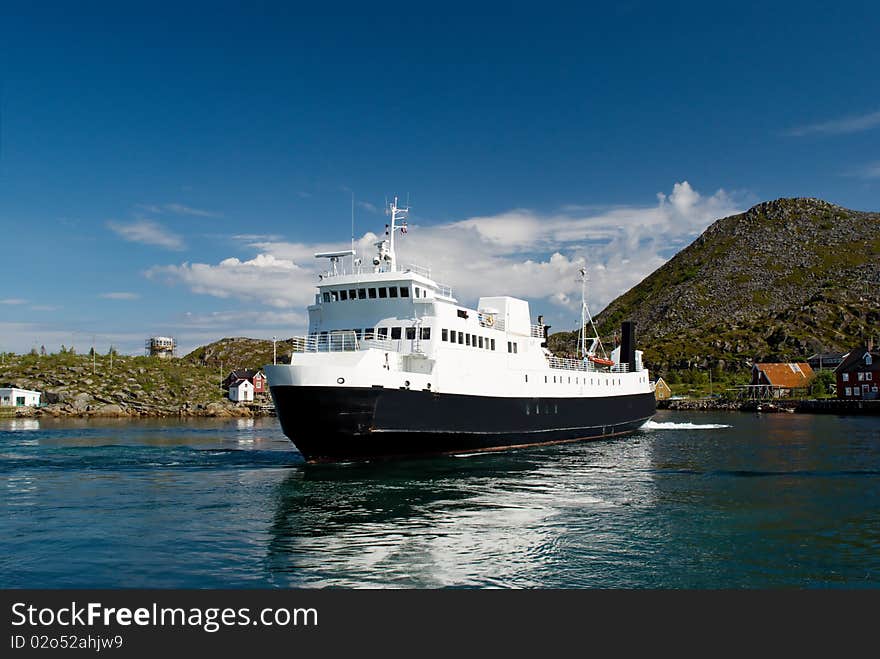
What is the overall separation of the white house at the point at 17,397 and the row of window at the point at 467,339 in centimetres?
6483

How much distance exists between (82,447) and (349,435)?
2040 cm

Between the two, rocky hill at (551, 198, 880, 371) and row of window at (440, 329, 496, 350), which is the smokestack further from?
rocky hill at (551, 198, 880, 371)

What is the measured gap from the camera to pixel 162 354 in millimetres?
126188

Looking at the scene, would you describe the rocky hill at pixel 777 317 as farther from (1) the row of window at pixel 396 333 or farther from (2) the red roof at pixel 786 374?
(1) the row of window at pixel 396 333

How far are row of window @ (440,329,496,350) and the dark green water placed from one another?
5490 mm

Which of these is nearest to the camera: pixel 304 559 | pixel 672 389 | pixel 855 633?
pixel 855 633

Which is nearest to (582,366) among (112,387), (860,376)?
(860,376)

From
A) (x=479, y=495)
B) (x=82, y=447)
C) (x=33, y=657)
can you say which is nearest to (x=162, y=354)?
(x=82, y=447)

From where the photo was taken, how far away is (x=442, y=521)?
18062 millimetres

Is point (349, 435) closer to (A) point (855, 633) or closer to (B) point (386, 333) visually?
(B) point (386, 333)

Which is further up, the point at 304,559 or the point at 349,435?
the point at 349,435

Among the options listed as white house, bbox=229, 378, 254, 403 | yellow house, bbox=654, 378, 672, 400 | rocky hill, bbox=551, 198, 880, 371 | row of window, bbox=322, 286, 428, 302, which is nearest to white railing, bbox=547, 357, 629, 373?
row of window, bbox=322, 286, 428, 302

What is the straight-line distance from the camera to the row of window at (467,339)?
30359 millimetres

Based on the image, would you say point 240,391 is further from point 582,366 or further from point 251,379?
point 582,366
